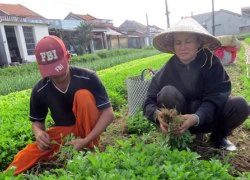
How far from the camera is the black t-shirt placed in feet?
9.80

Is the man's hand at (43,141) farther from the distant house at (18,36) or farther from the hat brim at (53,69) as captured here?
the distant house at (18,36)

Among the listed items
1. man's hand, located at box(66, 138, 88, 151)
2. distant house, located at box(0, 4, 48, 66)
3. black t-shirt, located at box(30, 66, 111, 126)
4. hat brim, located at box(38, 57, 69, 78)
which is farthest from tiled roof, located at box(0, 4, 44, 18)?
man's hand, located at box(66, 138, 88, 151)

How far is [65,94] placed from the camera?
9.89 ft

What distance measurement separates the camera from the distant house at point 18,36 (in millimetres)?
24422

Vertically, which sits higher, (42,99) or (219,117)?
(42,99)

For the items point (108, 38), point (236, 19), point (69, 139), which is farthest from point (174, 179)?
point (236, 19)

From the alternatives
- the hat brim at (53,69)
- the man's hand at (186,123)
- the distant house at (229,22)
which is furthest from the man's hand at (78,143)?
the distant house at (229,22)

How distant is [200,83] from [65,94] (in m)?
1.38

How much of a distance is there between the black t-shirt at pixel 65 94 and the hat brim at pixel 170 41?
2.73 feet

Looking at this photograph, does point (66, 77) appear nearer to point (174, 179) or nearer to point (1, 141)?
point (1, 141)

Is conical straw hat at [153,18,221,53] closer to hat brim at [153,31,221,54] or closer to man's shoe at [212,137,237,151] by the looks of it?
hat brim at [153,31,221,54]

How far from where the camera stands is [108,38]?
47.5 m

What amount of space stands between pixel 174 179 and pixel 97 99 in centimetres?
149

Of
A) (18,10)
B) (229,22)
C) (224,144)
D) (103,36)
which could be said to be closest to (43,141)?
(224,144)
